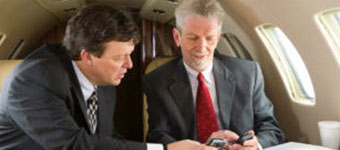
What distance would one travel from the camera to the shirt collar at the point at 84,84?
2.28 m

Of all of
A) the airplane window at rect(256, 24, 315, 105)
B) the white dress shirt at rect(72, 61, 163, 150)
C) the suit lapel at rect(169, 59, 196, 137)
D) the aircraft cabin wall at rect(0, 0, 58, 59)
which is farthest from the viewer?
the aircraft cabin wall at rect(0, 0, 58, 59)

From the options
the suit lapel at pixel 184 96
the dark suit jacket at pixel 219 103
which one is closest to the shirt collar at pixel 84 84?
the dark suit jacket at pixel 219 103

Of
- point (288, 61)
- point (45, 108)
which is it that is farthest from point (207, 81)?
point (45, 108)

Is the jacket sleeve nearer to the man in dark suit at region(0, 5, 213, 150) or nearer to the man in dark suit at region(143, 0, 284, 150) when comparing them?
the man in dark suit at region(143, 0, 284, 150)

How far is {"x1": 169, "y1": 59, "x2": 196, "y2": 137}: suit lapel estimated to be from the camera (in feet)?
8.59

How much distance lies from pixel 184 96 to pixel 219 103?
231 millimetres

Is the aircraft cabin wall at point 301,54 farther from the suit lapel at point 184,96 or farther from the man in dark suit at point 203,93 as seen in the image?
the suit lapel at point 184,96

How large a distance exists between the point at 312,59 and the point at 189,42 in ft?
2.56

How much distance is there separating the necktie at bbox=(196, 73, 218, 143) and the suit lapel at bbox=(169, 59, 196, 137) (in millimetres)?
39

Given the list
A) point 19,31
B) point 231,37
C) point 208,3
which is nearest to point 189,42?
point 208,3

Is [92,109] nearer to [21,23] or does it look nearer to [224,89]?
[224,89]

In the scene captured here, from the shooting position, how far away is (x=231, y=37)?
12.8ft

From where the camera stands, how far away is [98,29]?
2076mm

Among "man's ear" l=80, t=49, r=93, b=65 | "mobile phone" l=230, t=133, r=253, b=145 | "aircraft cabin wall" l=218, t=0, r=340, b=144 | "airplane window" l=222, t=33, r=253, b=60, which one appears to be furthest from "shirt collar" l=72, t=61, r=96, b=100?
"airplane window" l=222, t=33, r=253, b=60
